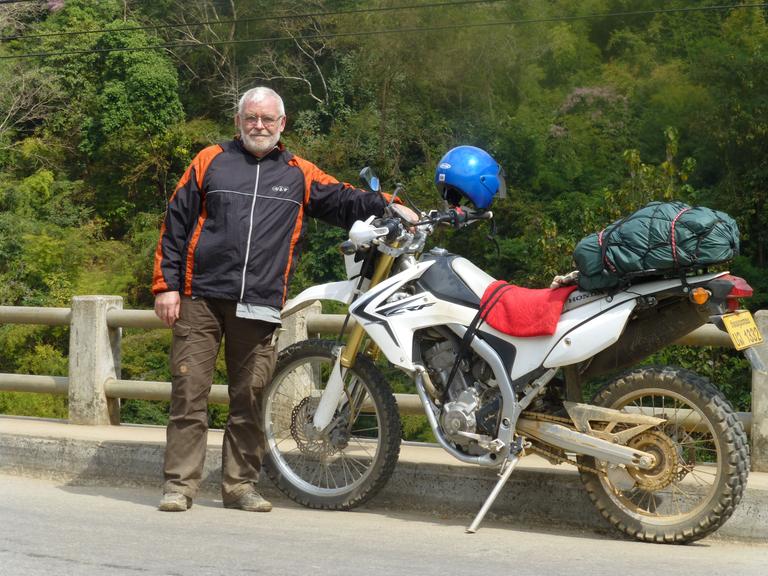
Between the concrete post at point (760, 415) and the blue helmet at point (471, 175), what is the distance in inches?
64.8

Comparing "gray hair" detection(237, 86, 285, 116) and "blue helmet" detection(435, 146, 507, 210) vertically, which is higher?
"gray hair" detection(237, 86, 285, 116)

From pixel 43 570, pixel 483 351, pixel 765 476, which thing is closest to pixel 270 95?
pixel 483 351

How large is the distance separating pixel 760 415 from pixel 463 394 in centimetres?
177

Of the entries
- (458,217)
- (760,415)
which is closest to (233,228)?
(458,217)

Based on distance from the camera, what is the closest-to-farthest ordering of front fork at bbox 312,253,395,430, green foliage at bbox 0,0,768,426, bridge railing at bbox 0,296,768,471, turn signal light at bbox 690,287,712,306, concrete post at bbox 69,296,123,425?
1. turn signal light at bbox 690,287,712,306
2. front fork at bbox 312,253,395,430
3. bridge railing at bbox 0,296,768,471
4. concrete post at bbox 69,296,123,425
5. green foliage at bbox 0,0,768,426

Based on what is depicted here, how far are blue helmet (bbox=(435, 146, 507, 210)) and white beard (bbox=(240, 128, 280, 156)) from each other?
0.95 meters

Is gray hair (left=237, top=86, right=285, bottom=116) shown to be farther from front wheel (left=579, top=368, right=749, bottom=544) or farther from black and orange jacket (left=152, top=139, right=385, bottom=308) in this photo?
front wheel (left=579, top=368, right=749, bottom=544)

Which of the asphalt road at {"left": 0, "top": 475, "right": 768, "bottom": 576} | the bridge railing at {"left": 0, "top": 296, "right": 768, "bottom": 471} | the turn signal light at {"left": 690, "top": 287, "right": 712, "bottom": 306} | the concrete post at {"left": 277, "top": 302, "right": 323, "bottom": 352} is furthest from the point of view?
the bridge railing at {"left": 0, "top": 296, "right": 768, "bottom": 471}

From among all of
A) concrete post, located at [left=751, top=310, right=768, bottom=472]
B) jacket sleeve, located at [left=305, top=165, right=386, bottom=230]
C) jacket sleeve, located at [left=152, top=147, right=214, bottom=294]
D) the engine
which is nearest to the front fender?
jacket sleeve, located at [left=305, top=165, right=386, bottom=230]

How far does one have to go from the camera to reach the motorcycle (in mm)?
5242

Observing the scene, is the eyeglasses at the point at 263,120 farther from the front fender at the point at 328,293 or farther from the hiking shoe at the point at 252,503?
the hiking shoe at the point at 252,503

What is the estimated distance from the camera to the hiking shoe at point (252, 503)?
6195 mm

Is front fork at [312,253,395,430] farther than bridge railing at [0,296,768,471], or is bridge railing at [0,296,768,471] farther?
bridge railing at [0,296,768,471]

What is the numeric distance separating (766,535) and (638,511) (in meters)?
0.59
